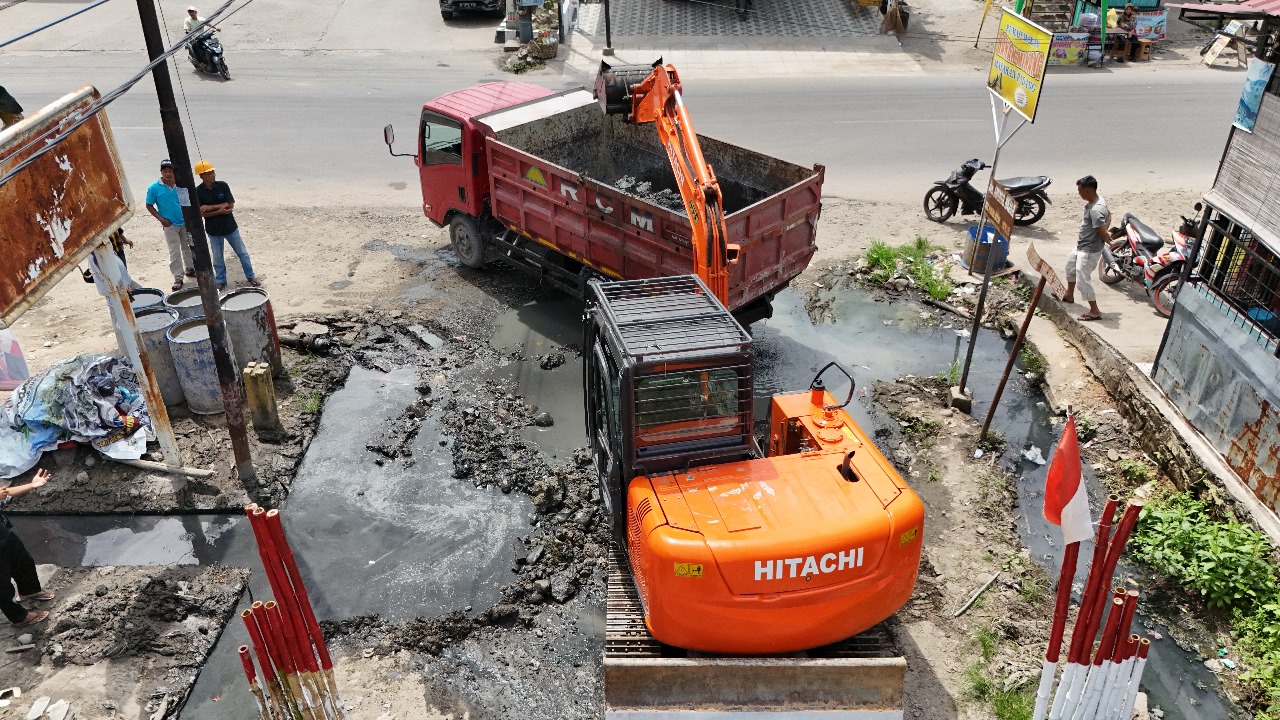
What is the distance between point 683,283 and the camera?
7.26 metres

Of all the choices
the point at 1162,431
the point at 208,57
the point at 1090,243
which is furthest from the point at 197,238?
the point at 208,57

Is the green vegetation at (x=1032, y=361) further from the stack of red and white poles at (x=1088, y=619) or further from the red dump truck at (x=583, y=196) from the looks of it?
the stack of red and white poles at (x=1088, y=619)

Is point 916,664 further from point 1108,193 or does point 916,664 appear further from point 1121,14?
point 1121,14

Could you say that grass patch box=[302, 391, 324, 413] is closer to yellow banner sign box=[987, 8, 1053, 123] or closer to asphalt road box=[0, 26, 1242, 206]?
asphalt road box=[0, 26, 1242, 206]

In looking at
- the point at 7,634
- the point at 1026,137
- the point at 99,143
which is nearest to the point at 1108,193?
the point at 1026,137

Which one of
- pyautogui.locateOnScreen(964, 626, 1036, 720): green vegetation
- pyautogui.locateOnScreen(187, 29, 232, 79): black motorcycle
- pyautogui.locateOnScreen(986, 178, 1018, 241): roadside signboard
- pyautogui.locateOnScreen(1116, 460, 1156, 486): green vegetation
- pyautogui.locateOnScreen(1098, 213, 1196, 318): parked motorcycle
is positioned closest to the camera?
pyautogui.locateOnScreen(964, 626, 1036, 720): green vegetation

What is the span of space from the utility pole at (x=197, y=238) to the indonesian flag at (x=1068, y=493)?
635cm

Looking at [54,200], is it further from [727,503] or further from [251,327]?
[727,503]

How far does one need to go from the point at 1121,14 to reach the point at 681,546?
22860mm

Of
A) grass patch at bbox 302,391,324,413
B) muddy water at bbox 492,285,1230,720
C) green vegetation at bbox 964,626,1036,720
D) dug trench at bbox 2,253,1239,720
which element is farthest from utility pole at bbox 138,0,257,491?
green vegetation at bbox 964,626,1036,720

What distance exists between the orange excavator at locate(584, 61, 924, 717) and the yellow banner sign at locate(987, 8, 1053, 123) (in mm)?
4256

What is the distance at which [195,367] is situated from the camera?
9.25 meters

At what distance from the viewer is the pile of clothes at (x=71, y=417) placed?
28.0 ft

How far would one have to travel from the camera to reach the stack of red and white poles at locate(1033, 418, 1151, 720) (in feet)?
15.6
